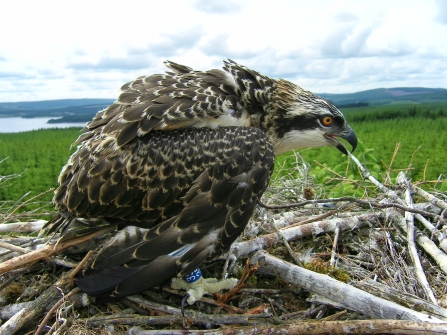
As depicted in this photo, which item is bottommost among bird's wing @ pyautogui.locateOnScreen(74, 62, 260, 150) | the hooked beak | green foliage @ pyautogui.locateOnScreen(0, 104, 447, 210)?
green foliage @ pyautogui.locateOnScreen(0, 104, 447, 210)

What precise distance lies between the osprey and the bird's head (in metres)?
0.52

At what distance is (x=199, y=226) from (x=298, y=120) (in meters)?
1.87

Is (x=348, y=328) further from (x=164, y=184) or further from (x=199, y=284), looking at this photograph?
(x=164, y=184)

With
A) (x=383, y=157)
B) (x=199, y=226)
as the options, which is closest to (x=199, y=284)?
(x=199, y=226)

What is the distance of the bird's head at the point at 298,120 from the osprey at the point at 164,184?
521mm

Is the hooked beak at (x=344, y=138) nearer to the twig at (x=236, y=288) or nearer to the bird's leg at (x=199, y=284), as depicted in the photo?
the twig at (x=236, y=288)

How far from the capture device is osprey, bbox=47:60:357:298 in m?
3.45

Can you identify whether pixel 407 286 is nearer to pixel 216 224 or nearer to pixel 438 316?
pixel 438 316

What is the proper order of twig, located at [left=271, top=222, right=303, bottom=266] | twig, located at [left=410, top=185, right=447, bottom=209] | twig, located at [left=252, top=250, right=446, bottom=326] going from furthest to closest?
twig, located at [left=410, top=185, right=447, bottom=209]
twig, located at [left=271, top=222, right=303, bottom=266]
twig, located at [left=252, top=250, right=446, bottom=326]

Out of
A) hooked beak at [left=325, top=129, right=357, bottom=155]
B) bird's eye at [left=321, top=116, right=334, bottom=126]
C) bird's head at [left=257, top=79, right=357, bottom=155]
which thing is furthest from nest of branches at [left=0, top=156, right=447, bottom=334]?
bird's eye at [left=321, top=116, right=334, bottom=126]

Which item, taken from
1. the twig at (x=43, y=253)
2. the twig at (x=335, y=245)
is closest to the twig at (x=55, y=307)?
the twig at (x=43, y=253)

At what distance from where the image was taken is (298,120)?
4.58m

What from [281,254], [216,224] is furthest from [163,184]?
[281,254]

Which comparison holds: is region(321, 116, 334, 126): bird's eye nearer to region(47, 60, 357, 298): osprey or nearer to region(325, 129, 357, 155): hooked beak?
region(325, 129, 357, 155): hooked beak
